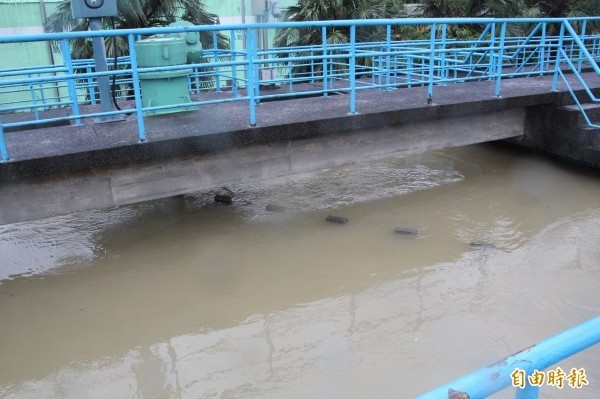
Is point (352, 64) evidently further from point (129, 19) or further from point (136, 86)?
point (129, 19)

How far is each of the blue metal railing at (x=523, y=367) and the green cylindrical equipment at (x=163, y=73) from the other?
568 centimetres

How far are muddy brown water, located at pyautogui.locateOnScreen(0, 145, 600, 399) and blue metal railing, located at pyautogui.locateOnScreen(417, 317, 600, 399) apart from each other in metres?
2.29

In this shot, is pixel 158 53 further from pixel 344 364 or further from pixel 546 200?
pixel 546 200

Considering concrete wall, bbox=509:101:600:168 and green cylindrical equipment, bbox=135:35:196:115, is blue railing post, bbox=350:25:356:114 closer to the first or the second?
green cylindrical equipment, bbox=135:35:196:115

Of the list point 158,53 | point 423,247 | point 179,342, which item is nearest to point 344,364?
point 179,342

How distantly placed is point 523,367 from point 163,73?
18.8 feet

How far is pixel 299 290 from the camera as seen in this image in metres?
5.36

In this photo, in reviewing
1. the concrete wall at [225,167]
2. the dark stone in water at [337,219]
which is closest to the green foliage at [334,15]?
the concrete wall at [225,167]

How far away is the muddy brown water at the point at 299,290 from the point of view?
13.7 ft

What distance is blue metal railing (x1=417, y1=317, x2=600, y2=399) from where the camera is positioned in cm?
148

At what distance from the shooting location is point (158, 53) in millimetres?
6426

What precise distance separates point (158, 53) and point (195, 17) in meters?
5.81

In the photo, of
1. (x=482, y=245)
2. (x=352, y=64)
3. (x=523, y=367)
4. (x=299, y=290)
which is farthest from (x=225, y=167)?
(x=523, y=367)

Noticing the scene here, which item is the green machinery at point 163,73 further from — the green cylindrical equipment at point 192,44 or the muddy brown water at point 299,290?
the muddy brown water at point 299,290
